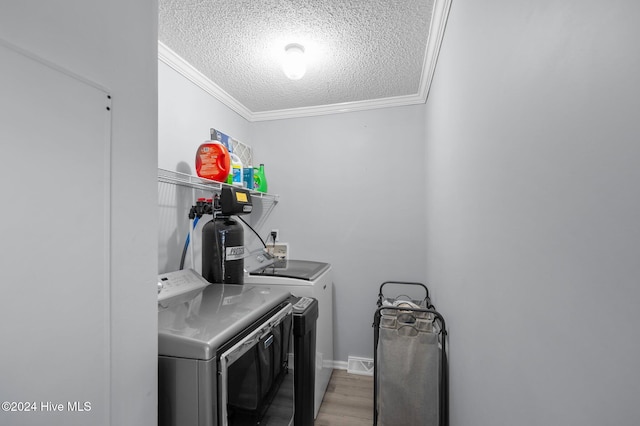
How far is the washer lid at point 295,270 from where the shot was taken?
2.00 meters

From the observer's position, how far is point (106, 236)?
70 centimetres

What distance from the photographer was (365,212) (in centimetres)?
259

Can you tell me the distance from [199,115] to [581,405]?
7.93 ft

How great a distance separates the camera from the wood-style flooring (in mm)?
1926

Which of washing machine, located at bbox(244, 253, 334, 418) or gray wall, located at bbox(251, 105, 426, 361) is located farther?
gray wall, located at bbox(251, 105, 426, 361)

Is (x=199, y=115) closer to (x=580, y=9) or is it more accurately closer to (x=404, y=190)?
(x=404, y=190)

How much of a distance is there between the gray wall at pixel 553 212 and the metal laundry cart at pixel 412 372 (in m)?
0.42

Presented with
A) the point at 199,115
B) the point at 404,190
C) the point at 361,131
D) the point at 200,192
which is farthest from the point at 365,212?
the point at 199,115

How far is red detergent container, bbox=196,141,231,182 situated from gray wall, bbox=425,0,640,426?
144cm

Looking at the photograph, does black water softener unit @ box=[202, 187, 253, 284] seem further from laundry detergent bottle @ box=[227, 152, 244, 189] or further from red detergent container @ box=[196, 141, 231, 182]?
laundry detergent bottle @ box=[227, 152, 244, 189]

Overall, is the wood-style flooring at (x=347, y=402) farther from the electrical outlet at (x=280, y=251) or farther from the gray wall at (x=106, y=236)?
the gray wall at (x=106, y=236)

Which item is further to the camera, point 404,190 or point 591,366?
point 404,190

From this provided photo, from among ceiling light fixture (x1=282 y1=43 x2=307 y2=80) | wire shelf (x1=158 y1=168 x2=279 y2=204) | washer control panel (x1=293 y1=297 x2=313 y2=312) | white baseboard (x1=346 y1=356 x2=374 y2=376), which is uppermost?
ceiling light fixture (x1=282 y1=43 x2=307 y2=80)

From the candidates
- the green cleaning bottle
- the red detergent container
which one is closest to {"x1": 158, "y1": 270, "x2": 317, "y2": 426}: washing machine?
the red detergent container
